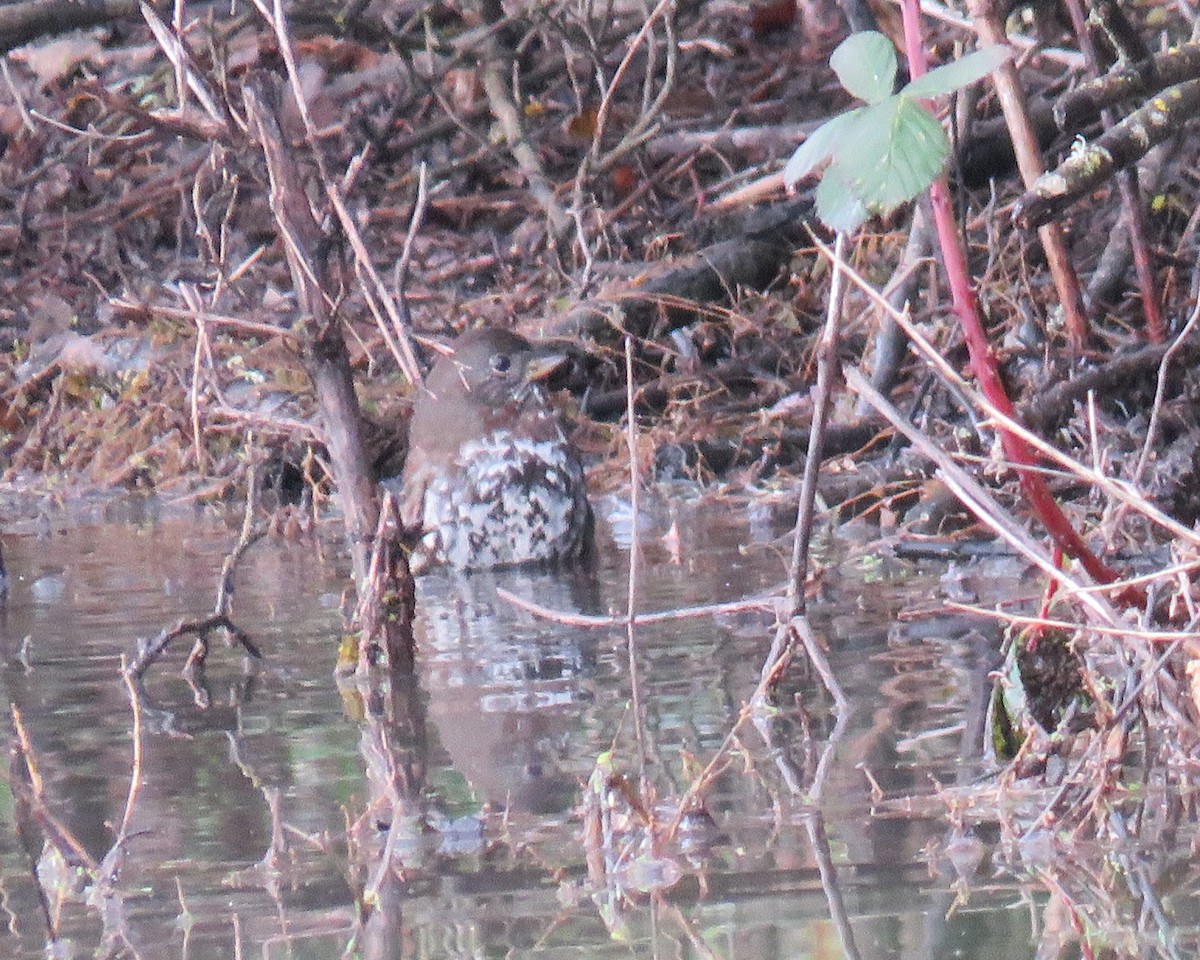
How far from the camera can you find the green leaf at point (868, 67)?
250cm

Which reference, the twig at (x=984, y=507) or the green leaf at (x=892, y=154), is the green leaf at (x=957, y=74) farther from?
the twig at (x=984, y=507)

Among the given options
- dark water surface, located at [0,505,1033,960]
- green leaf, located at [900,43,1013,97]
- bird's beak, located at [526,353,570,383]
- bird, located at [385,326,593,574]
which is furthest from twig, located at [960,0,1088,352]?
bird's beak, located at [526,353,570,383]

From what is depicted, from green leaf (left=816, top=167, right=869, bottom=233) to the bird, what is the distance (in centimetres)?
360

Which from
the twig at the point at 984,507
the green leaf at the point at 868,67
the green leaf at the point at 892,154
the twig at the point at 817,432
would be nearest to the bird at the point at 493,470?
the twig at the point at 817,432

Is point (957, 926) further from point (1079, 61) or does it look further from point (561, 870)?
point (1079, 61)

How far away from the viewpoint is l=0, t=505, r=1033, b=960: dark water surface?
2227 millimetres

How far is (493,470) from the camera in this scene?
632 centimetres

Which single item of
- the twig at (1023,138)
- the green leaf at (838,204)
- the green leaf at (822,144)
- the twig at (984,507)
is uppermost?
the twig at (1023,138)

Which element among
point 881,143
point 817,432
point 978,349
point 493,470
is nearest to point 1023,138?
point 817,432

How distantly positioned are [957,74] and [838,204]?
0.19 meters

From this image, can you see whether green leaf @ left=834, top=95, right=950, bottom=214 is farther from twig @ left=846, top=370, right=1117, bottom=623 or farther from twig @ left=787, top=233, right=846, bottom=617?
twig @ left=787, top=233, right=846, bottom=617

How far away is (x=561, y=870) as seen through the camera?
2439 mm

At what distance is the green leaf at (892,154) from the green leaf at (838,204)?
2 centimetres

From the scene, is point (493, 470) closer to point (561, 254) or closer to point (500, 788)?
point (561, 254)
